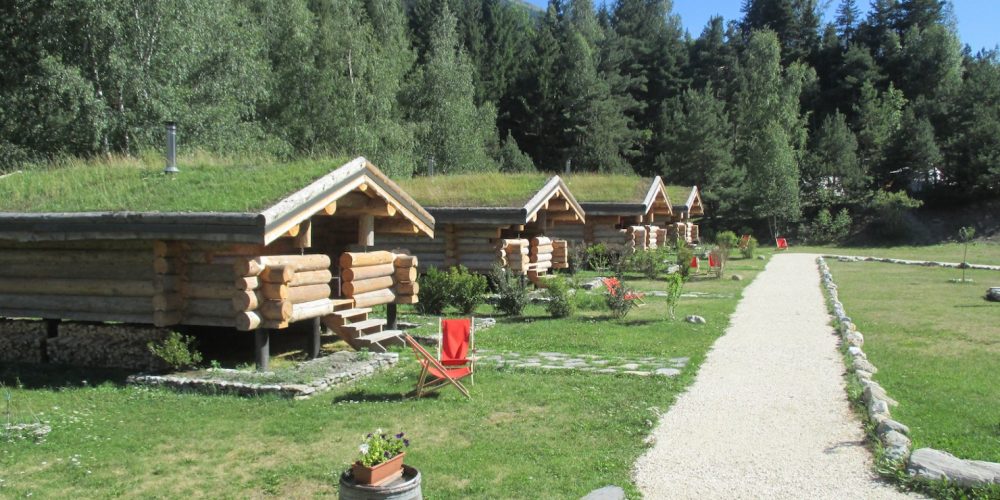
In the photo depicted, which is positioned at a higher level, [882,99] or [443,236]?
[882,99]

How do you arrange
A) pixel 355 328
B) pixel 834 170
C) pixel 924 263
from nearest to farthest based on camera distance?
pixel 355 328
pixel 924 263
pixel 834 170

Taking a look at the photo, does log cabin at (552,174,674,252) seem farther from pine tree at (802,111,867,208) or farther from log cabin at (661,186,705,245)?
pine tree at (802,111,867,208)

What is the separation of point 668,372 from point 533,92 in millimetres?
52135

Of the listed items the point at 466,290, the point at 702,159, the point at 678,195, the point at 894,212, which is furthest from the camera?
the point at 702,159

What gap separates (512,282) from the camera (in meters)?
17.3

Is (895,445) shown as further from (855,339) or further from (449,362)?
(855,339)

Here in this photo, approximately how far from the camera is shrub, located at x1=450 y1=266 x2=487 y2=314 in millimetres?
17047

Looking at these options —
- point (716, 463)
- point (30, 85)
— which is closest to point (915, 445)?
point (716, 463)

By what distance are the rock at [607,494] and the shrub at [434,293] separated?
1127 centimetres

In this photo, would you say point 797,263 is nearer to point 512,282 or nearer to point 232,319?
point 512,282

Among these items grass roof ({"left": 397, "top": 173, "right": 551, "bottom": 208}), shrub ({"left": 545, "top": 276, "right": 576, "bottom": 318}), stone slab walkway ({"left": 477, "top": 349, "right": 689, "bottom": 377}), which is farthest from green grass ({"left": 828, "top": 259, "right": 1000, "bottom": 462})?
grass roof ({"left": 397, "top": 173, "right": 551, "bottom": 208})

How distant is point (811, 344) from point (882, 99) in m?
59.4

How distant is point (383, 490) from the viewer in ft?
17.2

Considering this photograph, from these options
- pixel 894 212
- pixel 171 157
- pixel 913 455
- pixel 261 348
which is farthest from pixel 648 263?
pixel 894 212
